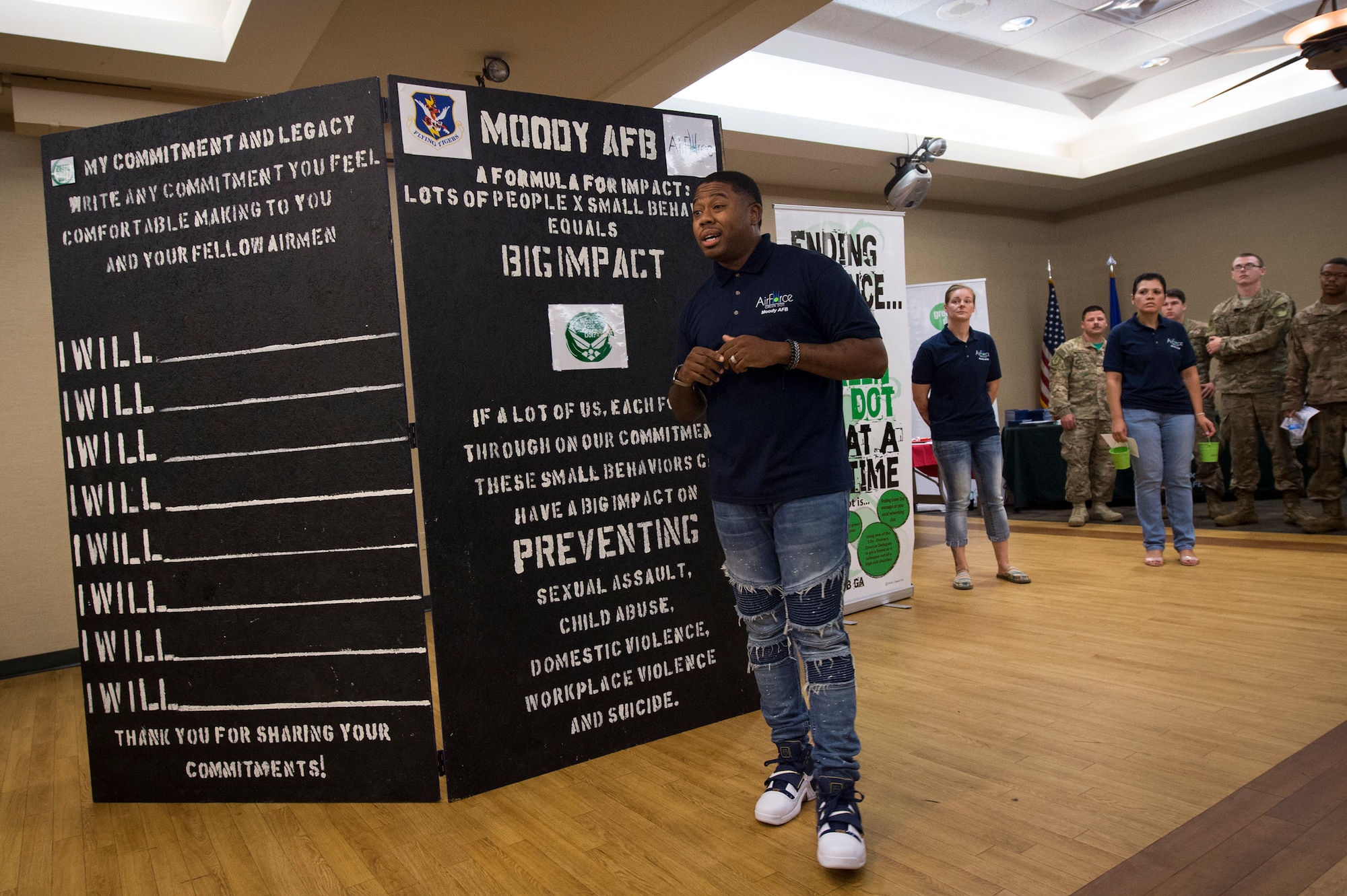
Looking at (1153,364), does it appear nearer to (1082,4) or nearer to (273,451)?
(1082,4)

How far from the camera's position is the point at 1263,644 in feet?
10.8

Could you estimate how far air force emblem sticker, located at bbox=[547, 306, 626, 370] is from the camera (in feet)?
8.77

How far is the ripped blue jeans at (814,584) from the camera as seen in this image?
1941 mm

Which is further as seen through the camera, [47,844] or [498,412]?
[498,412]

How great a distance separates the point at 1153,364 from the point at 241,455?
4.33m

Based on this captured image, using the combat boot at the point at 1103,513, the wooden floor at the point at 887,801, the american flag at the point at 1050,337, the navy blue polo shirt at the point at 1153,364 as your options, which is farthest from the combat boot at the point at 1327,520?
the american flag at the point at 1050,337

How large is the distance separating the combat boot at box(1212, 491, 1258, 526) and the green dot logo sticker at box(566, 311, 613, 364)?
542cm

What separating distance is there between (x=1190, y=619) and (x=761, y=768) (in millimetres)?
2352

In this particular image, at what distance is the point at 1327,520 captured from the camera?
5.49 metres

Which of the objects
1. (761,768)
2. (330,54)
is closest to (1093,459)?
(761,768)

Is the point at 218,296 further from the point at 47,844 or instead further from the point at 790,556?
the point at 790,556

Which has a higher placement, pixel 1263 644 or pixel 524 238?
pixel 524 238

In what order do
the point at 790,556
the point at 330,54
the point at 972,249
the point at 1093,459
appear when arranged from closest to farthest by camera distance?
the point at 790,556 → the point at 330,54 → the point at 1093,459 → the point at 972,249

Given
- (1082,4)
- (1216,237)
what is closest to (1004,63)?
(1082,4)
